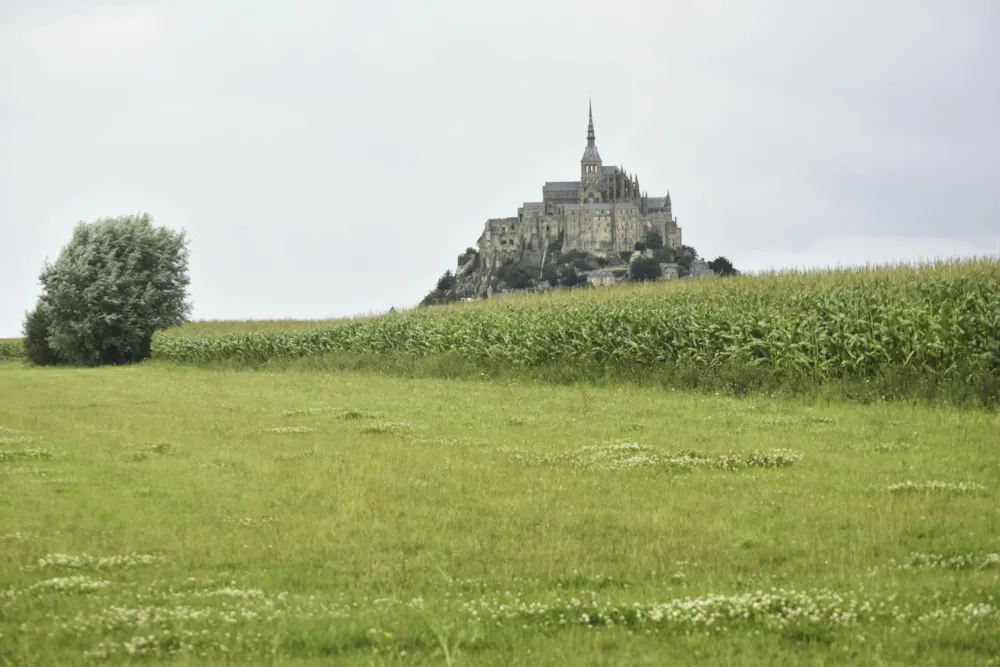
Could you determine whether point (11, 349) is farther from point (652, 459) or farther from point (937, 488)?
point (937, 488)

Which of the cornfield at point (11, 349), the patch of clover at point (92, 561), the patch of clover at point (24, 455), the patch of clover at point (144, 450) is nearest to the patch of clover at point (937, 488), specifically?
the patch of clover at point (92, 561)

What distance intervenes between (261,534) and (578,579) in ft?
13.5

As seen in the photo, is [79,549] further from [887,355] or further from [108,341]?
[108,341]

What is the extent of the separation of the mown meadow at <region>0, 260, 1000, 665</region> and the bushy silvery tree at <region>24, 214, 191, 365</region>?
48.6 meters

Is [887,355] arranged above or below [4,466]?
above

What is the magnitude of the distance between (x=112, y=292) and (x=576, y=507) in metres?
71.3

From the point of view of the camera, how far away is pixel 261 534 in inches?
478

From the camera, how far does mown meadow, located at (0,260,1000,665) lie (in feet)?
26.8

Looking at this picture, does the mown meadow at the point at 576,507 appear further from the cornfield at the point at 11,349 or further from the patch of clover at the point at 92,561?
the cornfield at the point at 11,349

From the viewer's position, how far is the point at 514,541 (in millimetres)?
11422

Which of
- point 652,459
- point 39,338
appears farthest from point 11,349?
point 652,459

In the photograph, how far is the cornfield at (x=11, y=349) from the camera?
4006 inches

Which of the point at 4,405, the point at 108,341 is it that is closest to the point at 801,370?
the point at 4,405

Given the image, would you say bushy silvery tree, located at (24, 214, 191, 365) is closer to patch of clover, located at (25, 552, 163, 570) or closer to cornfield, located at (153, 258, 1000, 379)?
cornfield, located at (153, 258, 1000, 379)
